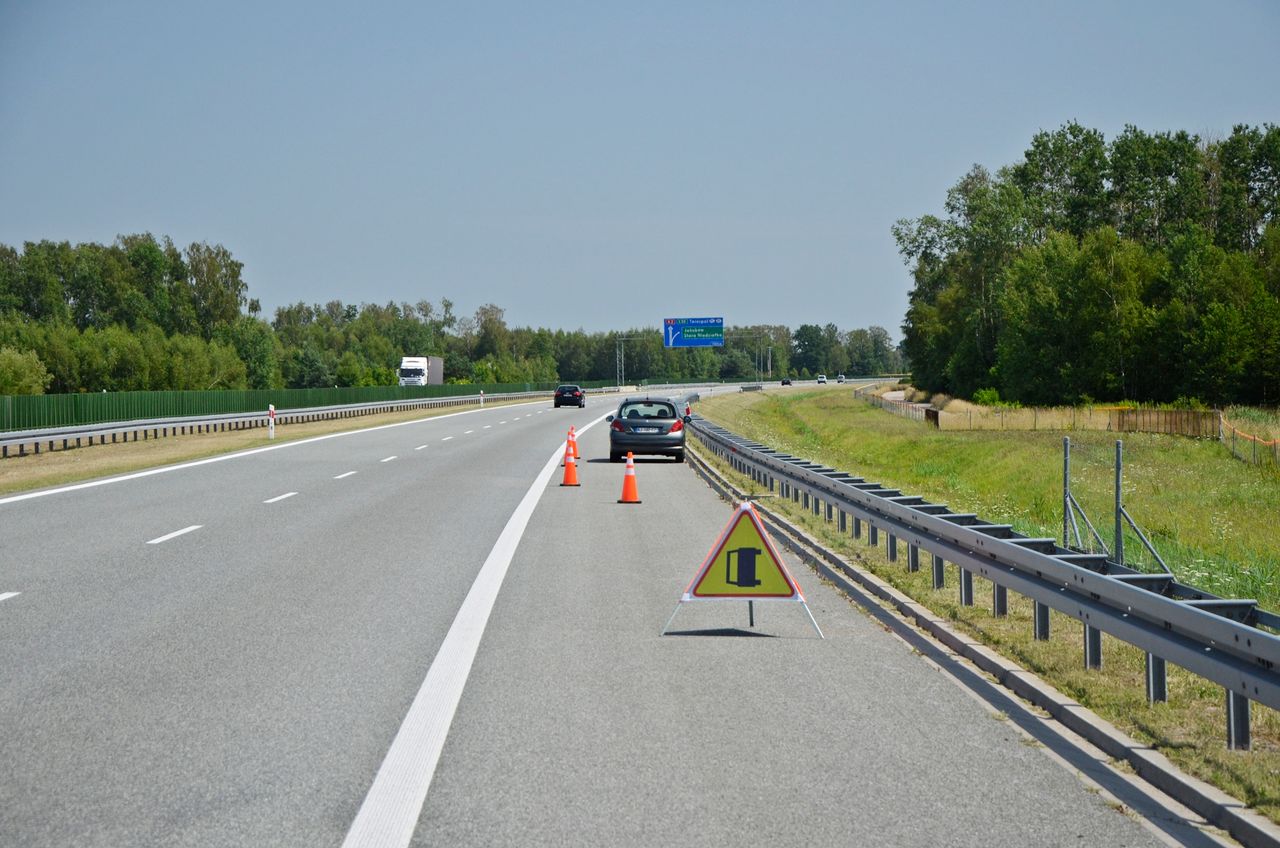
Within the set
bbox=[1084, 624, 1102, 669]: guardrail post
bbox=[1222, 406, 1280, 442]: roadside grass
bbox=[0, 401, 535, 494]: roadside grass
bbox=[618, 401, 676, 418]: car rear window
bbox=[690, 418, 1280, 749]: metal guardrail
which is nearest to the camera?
bbox=[690, 418, 1280, 749]: metal guardrail

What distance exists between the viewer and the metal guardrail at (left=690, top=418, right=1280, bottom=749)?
584cm

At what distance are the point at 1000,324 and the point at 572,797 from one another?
324 ft

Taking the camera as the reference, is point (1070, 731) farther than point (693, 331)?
No

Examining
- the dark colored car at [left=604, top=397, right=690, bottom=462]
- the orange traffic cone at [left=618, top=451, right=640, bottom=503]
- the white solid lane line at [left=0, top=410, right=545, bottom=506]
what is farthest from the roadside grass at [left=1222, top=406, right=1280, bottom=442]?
the orange traffic cone at [left=618, top=451, right=640, bottom=503]

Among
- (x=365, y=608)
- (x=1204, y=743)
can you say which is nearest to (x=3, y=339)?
(x=365, y=608)

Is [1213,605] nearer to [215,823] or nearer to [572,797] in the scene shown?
[572,797]

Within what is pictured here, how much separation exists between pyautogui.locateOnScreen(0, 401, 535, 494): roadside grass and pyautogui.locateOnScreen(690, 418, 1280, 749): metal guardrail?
18166mm

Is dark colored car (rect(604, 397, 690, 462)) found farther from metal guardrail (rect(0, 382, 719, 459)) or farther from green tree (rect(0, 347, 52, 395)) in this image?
green tree (rect(0, 347, 52, 395))

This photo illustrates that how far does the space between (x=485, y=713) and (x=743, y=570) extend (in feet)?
10.3

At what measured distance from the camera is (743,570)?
32.1 feet

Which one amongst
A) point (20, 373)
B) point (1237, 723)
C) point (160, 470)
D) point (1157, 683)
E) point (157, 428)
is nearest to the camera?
point (1237, 723)

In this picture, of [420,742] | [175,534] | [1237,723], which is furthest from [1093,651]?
[175,534]

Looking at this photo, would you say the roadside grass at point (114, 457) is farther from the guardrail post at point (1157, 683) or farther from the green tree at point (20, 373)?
the green tree at point (20, 373)

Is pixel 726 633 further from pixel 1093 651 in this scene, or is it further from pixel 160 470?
pixel 160 470
